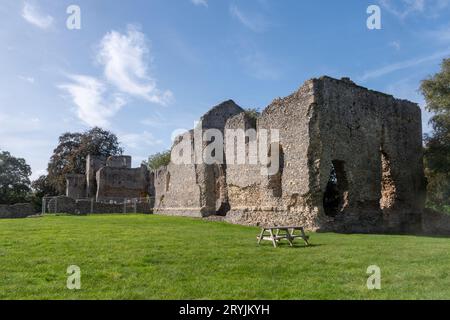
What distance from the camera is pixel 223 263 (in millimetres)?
8289

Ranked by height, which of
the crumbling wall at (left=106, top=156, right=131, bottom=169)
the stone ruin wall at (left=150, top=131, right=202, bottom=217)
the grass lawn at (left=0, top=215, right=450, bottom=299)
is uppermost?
the crumbling wall at (left=106, top=156, right=131, bottom=169)

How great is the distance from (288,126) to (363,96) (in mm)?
3744

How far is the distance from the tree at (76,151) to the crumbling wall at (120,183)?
11.7 metres

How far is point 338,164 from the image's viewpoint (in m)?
18.1

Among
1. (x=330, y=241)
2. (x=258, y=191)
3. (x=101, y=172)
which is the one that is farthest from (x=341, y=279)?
(x=101, y=172)

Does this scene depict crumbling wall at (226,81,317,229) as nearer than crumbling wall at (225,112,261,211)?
Yes

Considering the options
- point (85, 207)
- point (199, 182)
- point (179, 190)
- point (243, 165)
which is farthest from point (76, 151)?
point (243, 165)

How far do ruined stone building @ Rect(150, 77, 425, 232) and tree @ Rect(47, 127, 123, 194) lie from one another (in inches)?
1498

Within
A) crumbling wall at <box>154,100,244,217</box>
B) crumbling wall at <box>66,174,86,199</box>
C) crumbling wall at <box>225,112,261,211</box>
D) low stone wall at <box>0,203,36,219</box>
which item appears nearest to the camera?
crumbling wall at <box>225,112,261,211</box>

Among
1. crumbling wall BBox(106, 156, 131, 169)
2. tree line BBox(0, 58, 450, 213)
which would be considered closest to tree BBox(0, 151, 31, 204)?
tree line BBox(0, 58, 450, 213)

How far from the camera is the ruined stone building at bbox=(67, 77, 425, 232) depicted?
1712cm

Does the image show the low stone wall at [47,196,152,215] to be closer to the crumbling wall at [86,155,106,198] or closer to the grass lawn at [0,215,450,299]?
the crumbling wall at [86,155,106,198]

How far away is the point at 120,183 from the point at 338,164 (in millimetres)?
30564
